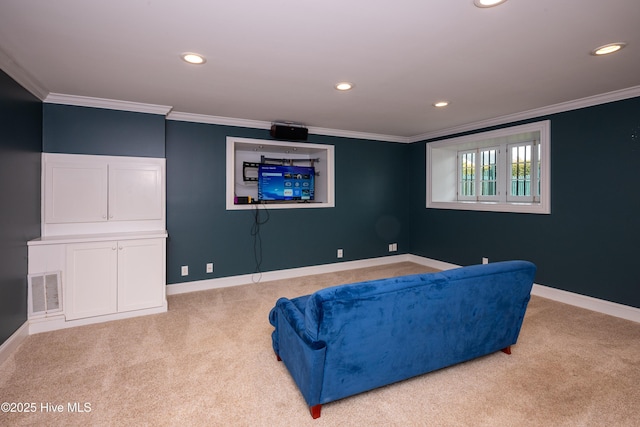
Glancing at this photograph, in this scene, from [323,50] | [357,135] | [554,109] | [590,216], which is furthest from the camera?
[357,135]

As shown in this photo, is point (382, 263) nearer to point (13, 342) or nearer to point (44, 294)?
point (44, 294)

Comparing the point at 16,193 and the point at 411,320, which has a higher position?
the point at 16,193

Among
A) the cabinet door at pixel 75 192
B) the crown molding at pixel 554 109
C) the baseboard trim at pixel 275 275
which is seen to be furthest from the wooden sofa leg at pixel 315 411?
the crown molding at pixel 554 109

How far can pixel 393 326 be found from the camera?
74.6 inches

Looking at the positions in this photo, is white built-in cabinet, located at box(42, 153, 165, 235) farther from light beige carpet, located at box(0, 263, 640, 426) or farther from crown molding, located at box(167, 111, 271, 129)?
light beige carpet, located at box(0, 263, 640, 426)

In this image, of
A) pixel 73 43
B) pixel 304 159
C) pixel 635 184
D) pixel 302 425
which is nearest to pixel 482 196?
pixel 635 184

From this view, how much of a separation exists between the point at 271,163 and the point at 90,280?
2.97m

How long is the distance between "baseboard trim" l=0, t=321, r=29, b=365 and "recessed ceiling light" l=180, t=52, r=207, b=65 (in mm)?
2703

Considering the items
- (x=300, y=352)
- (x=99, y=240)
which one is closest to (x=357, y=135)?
(x=99, y=240)

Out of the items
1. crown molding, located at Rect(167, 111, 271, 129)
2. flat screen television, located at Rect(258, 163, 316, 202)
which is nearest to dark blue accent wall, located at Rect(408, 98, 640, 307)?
flat screen television, located at Rect(258, 163, 316, 202)

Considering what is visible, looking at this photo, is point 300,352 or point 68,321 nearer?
point 300,352

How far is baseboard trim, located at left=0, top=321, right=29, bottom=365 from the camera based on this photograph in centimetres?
246

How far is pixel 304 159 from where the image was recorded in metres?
5.58

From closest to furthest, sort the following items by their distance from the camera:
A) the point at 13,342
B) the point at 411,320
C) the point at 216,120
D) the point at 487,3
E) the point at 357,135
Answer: the point at 487,3 → the point at 411,320 → the point at 13,342 → the point at 216,120 → the point at 357,135
